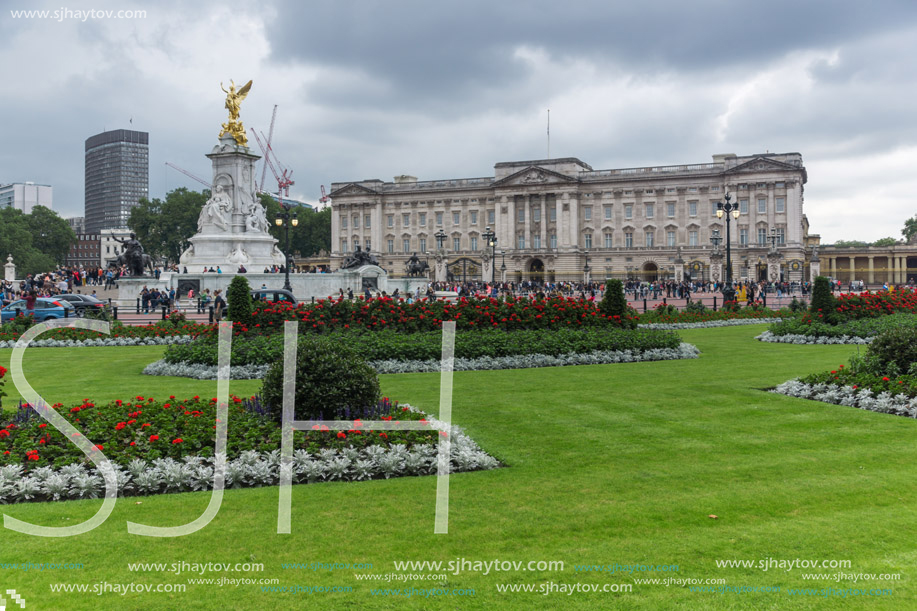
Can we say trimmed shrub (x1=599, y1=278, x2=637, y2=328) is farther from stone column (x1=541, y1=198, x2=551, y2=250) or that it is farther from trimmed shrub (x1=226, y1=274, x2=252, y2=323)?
stone column (x1=541, y1=198, x2=551, y2=250)

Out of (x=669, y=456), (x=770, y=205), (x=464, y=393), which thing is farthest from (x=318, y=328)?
(x=770, y=205)

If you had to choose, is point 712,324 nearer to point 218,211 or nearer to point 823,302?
point 823,302

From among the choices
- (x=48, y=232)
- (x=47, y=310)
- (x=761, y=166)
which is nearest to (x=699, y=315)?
(x=47, y=310)

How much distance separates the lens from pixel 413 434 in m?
8.26

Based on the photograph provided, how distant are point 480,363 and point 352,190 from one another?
95.3 meters

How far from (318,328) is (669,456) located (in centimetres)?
1065

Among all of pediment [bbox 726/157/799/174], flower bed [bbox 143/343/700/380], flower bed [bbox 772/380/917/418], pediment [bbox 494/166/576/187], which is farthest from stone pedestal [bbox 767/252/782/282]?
flower bed [bbox 772/380/917/418]

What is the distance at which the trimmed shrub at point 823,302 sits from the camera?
2120cm

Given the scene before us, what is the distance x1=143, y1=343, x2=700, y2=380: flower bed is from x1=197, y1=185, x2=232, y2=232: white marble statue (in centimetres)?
2799

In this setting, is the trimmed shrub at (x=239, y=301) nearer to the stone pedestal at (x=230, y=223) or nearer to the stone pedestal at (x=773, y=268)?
the stone pedestal at (x=230, y=223)

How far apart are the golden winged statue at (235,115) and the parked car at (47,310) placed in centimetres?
1731

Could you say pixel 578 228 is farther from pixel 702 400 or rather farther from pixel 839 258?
pixel 702 400

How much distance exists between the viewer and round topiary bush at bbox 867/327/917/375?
1130 centimetres

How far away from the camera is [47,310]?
27.7m
